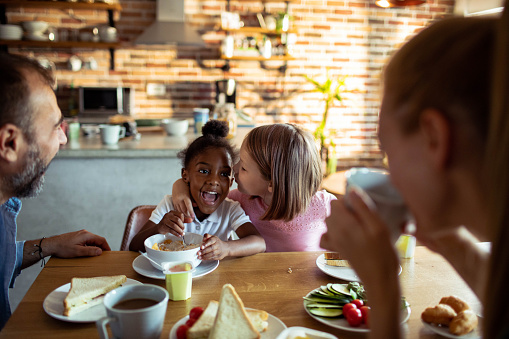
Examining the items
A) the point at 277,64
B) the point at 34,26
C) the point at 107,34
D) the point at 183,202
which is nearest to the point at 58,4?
the point at 34,26

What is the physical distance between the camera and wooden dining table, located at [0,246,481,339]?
980 mm

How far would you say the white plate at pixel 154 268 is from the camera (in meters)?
1.24

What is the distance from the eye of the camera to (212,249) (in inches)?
51.8

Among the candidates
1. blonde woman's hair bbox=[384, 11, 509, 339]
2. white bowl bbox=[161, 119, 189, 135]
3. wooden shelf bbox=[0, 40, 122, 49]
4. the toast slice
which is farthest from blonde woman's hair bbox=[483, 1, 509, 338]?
wooden shelf bbox=[0, 40, 122, 49]

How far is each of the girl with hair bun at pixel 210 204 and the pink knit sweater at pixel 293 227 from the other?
0.33ft

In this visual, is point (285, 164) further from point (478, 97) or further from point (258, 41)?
point (258, 41)

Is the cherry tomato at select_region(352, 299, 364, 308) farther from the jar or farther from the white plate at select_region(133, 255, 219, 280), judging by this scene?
the jar

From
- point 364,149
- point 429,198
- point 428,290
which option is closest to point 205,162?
point 428,290

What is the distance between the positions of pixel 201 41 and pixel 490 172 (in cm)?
472

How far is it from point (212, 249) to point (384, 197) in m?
0.64

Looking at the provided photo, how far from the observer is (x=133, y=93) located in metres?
5.22

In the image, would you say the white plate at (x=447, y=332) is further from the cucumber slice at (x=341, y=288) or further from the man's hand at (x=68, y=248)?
the man's hand at (x=68, y=248)

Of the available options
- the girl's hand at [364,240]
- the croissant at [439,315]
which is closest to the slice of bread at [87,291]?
the girl's hand at [364,240]

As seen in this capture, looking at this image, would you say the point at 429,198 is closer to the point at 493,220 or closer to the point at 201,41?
the point at 493,220
